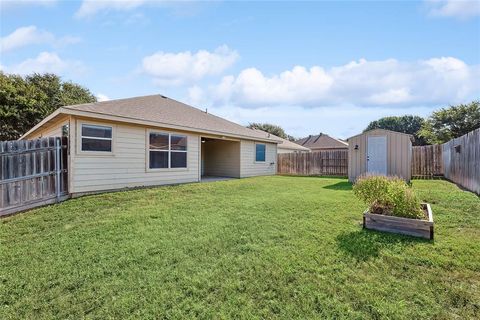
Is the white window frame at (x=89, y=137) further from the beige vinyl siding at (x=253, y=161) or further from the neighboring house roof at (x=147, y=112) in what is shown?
the beige vinyl siding at (x=253, y=161)

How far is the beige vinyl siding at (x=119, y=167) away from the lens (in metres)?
7.86

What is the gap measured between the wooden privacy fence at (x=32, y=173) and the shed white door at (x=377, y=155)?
1186 cm

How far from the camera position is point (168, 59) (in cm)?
1278

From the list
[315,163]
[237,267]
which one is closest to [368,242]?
Result: [237,267]

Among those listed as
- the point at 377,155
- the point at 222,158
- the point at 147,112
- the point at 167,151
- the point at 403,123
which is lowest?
the point at 222,158

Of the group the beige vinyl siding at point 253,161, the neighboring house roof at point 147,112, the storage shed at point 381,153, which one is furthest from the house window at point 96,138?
the storage shed at point 381,153

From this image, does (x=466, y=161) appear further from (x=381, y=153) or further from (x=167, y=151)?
(x=167, y=151)

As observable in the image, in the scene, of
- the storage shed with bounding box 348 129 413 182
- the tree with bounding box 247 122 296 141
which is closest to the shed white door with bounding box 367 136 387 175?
the storage shed with bounding box 348 129 413 182

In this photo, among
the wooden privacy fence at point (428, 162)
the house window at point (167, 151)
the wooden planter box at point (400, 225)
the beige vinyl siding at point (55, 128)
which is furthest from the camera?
the wooden privacy fence at point (428, 162)

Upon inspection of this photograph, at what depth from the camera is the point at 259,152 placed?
16.2m

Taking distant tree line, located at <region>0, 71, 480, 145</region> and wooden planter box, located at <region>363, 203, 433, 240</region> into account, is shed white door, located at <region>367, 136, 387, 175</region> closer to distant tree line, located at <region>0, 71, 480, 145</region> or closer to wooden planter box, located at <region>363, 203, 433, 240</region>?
wooden planter box, located at <region>363, 203, 433, 240</region>

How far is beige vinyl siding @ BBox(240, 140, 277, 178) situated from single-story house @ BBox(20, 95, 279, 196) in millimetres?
259

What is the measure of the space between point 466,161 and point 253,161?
983cm

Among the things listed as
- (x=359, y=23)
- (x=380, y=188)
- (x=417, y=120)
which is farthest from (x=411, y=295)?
(x=417, y=120)
